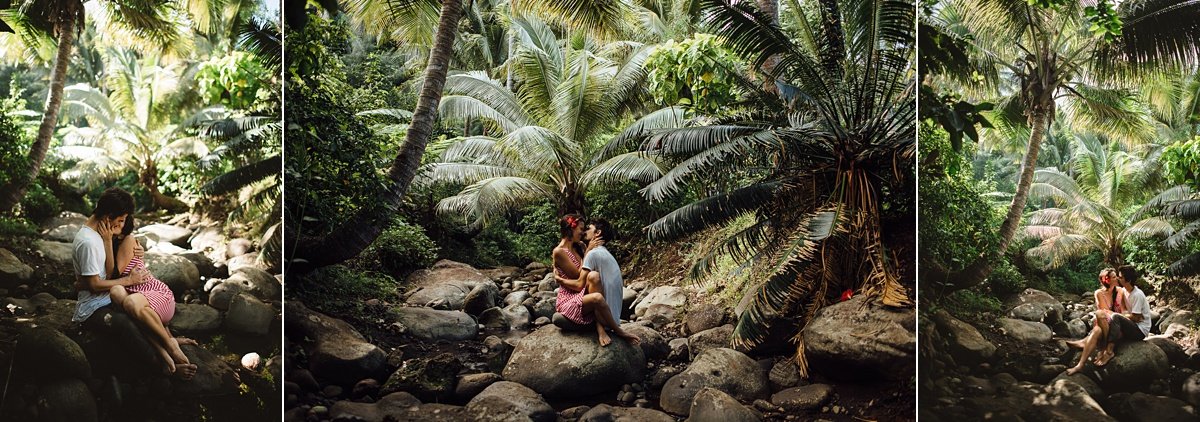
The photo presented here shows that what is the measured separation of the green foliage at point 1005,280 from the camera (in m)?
4.70

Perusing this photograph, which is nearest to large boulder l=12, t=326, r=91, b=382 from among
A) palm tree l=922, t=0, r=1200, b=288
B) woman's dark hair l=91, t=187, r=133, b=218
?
woman's dark hair l=91, t=187, r=133, b=218

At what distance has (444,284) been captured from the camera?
244 inches

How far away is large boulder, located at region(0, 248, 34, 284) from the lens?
433 cm

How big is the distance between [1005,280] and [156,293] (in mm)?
4820

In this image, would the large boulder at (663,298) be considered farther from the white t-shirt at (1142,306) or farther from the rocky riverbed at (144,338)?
the white t-shirt at (1142,306)

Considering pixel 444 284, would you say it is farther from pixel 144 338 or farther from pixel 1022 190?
pixel 1022 190

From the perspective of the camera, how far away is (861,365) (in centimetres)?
527

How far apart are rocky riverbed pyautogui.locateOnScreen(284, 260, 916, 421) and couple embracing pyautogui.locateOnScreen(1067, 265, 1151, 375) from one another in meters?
1.04

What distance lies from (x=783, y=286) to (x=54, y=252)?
421cm

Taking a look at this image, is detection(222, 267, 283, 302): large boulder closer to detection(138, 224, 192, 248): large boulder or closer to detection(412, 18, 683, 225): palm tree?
detection(138, 224, 192, 248): large boulder

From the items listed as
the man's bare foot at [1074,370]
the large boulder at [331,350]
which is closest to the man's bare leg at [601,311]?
the large boulder at [331,350]

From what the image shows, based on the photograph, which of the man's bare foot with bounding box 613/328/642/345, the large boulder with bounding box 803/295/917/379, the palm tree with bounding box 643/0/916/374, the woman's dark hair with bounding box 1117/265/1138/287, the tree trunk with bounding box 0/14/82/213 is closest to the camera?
the tree trunk with bounding box 0/14/82/213

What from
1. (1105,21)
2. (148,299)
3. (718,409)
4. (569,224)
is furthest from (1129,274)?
(148,299)

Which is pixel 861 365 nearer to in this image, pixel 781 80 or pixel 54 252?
pixel 781 80
